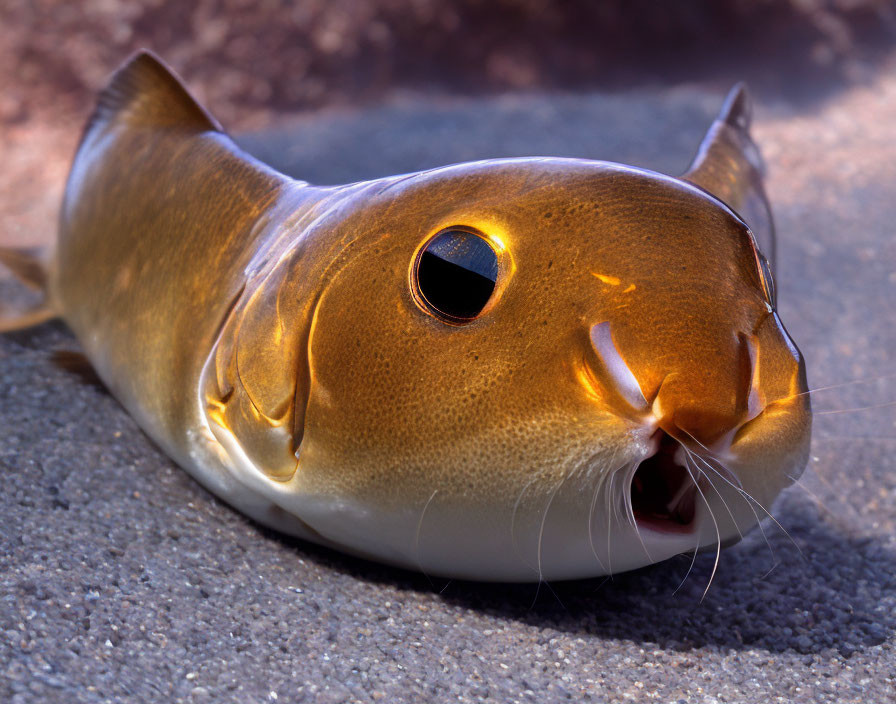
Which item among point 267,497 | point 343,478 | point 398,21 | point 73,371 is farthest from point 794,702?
point 398,21

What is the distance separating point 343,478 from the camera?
117 centimetres

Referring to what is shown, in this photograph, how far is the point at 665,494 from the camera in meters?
1.16

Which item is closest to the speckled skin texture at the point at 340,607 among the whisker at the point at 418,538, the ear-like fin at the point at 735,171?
the whisker at the point at 418,538

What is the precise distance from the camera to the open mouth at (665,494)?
1.12 meters

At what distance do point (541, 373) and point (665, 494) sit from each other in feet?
0.99

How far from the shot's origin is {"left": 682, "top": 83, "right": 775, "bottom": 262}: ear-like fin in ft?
4.84

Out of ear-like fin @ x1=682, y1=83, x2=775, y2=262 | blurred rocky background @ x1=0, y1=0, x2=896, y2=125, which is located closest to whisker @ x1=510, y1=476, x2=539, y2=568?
ear-like fin @ x1=682, y1=83, x2=775, y2=262

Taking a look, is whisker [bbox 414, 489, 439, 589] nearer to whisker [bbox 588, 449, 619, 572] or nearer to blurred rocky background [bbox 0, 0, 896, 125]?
whisker [bbox 588, 449, 619, 572]

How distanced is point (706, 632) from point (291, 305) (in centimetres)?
84

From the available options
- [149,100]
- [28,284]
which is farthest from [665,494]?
[28,284]

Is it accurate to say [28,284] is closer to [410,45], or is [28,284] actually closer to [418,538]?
[418,538]

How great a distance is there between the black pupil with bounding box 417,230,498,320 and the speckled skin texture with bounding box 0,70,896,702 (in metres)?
0.51

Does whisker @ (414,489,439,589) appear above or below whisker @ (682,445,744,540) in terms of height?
below

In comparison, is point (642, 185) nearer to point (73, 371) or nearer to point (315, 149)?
point (73, 371)
